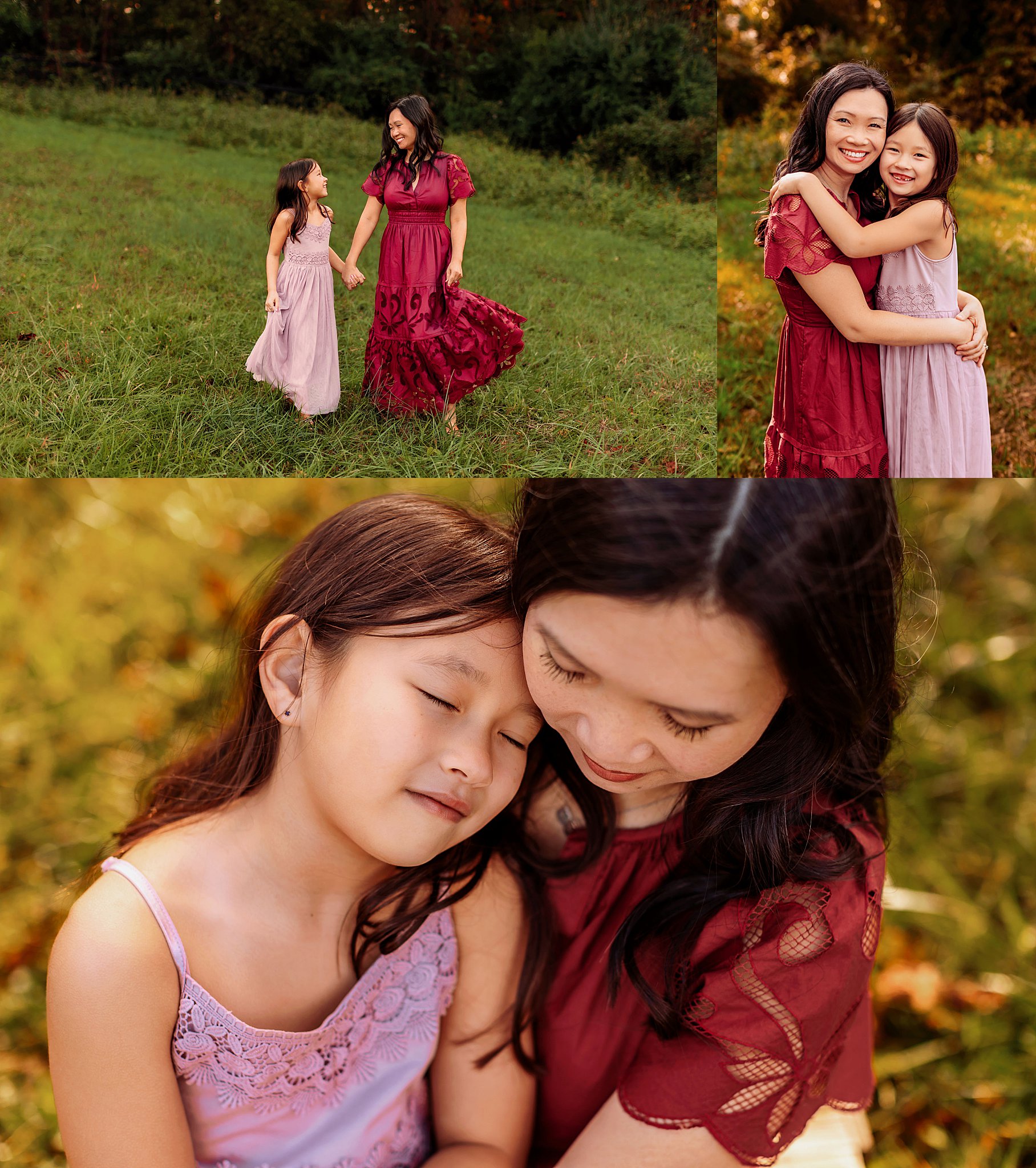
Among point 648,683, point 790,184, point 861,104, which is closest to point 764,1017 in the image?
point 648,683

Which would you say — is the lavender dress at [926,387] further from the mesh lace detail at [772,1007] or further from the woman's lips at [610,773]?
the woman's lips at [610,773]

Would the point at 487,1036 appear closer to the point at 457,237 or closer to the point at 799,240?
the point at 799,240

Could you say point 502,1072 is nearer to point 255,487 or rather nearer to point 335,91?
point 255,487

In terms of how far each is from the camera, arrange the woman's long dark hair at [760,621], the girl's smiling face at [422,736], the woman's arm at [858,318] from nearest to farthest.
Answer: the woman's long dark hair at [760,621] → the girl's smiling face at [422,736] → the woman's arm at [858,318]

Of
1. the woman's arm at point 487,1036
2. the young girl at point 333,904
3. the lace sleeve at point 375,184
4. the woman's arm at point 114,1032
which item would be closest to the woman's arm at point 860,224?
the lace sleeve at point 375,184

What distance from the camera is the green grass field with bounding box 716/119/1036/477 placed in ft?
8.56

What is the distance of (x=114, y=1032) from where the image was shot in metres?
1.15

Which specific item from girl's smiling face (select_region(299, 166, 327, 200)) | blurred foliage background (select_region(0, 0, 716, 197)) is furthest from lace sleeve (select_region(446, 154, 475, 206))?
girl's smiling face (select_region(299, 166, 327, 200))

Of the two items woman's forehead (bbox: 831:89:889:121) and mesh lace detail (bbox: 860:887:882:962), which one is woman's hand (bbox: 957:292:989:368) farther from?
mesh lace detail (bbox: 860:887:882:962)

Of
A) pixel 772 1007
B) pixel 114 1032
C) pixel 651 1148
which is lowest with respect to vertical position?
pixel 651 1148

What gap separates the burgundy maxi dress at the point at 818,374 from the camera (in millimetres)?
2023

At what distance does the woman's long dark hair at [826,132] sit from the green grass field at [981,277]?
0.61m

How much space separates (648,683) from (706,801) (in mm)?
309

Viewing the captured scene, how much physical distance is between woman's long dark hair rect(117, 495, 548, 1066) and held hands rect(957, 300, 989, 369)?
138 centimetres
